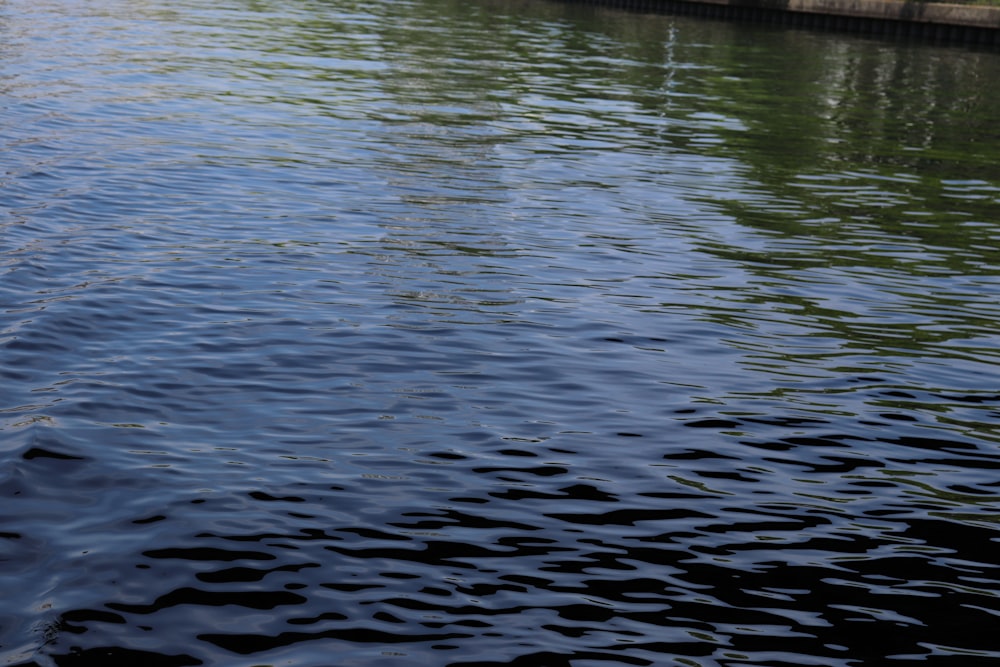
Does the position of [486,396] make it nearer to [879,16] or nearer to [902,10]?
[902,10]

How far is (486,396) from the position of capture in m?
10.6

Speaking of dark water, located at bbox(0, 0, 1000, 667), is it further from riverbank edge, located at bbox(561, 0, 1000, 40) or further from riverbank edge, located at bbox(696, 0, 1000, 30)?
riverbank edge, located at bbox(561, 0, 1000, 40)

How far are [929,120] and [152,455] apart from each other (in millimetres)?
24074

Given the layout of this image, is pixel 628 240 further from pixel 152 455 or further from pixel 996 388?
pixel 152 455

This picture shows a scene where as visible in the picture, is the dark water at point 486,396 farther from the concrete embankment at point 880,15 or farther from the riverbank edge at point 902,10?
the concrete embankment at point 880,15

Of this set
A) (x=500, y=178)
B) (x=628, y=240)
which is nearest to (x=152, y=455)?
(x=628, y=240)

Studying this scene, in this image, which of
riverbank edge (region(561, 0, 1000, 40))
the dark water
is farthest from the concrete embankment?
the dark water

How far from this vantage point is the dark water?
7211mm

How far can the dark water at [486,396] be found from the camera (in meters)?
7.21

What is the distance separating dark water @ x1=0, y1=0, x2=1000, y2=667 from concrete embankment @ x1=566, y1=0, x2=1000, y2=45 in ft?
93.7

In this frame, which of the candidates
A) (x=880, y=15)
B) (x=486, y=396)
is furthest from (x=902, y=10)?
(x=486, y=396)

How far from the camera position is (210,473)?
28.8 feet

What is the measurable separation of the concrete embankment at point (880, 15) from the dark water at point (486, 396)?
93.7ft

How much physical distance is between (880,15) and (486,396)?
46.7 metres
